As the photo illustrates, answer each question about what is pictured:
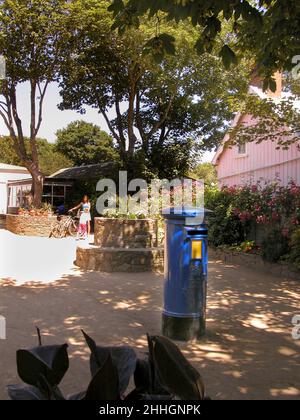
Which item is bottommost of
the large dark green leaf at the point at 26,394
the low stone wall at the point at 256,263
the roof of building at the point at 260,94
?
the low stone wall at the point at 256,263

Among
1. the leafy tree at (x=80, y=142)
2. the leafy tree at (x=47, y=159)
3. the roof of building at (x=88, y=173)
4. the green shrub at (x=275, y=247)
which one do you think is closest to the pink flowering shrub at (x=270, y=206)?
the green shrub at (x=275, y=247)

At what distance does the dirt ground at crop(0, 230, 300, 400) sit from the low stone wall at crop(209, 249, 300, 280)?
15.5 inches

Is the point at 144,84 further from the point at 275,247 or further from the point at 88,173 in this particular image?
the point at 275,247

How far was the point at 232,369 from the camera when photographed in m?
4.48

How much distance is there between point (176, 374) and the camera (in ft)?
5.50

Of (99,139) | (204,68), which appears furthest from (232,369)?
(99,139)

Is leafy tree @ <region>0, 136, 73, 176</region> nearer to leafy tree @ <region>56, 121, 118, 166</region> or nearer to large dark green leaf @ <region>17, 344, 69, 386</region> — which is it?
leafy tree @ <region>56, 121, 118, 166</region>

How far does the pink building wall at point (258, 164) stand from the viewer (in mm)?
15653

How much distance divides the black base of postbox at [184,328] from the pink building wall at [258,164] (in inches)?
348

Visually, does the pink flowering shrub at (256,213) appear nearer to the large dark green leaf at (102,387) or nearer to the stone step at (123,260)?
the stone step at (123,260)

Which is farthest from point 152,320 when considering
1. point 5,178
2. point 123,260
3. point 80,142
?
point 80,142
